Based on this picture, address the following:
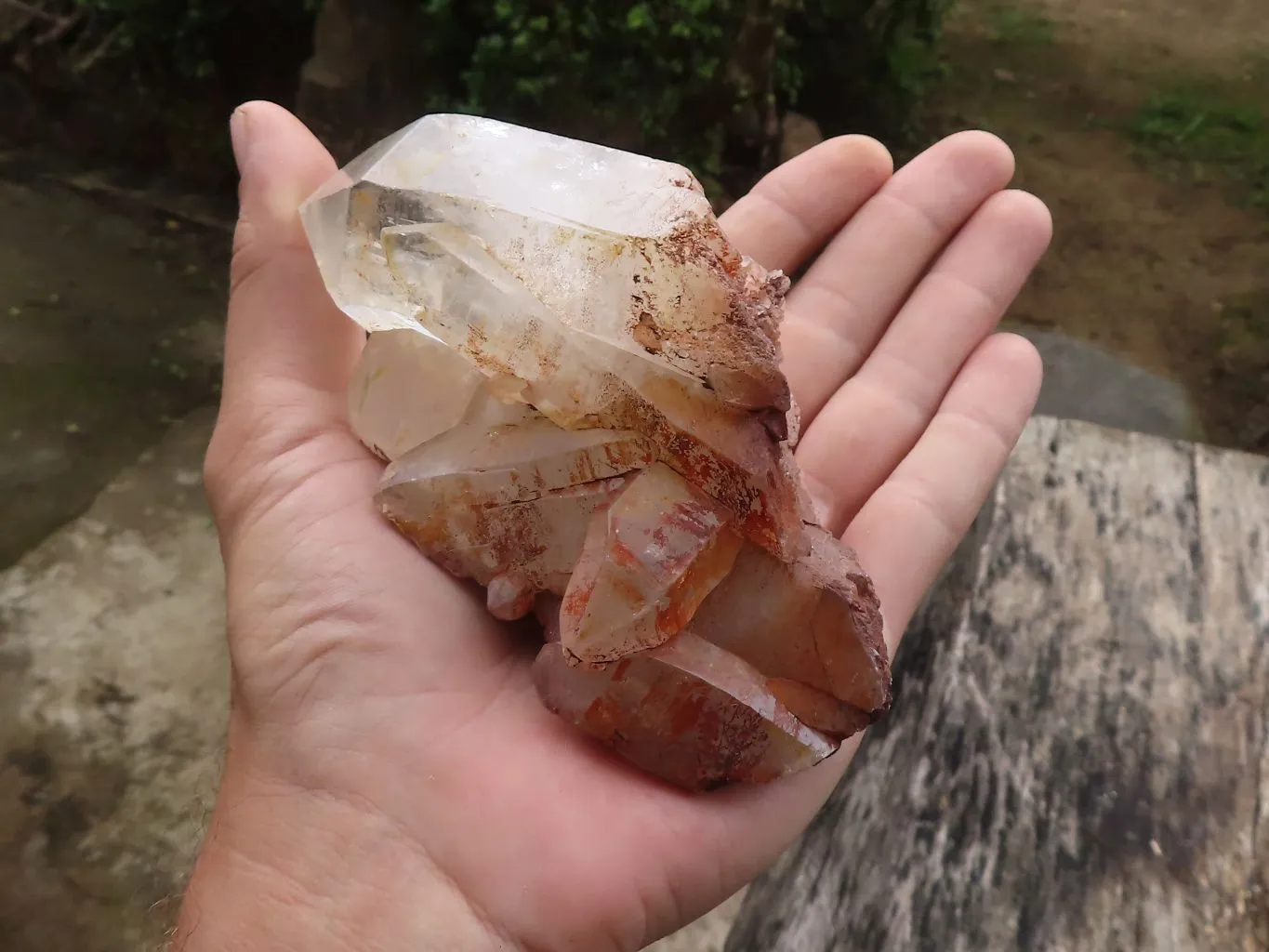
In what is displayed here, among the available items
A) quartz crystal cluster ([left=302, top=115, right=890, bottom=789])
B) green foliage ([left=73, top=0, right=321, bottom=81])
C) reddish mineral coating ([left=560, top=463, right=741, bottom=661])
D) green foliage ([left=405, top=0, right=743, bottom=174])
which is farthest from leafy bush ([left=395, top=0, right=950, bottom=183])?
reddish mineral coating ([left=560, top=463, right=741, bottom=661])

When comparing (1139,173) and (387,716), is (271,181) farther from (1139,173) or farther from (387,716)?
(1139,173)

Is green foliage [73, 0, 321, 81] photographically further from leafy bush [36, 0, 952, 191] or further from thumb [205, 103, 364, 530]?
thumb [205, 103, 364, 530]

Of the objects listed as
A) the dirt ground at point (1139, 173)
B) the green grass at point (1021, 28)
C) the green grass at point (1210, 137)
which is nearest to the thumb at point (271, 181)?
the dirt ground at point (1139, 173)

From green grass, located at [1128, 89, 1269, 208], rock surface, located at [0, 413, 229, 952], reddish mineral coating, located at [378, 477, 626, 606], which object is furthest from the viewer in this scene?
green grass, located at [1128, 89, 1269, 208]

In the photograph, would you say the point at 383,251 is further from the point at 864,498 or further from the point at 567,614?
the point at 864,498

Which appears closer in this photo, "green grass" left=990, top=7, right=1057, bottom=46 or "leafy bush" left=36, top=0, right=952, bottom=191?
"leafy bush" left=36, top=0, right=952, bottom=191

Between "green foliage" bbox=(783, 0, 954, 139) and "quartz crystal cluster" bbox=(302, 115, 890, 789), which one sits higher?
"quartz crystal cluster" bbox=(302, 115, 890, 789)
